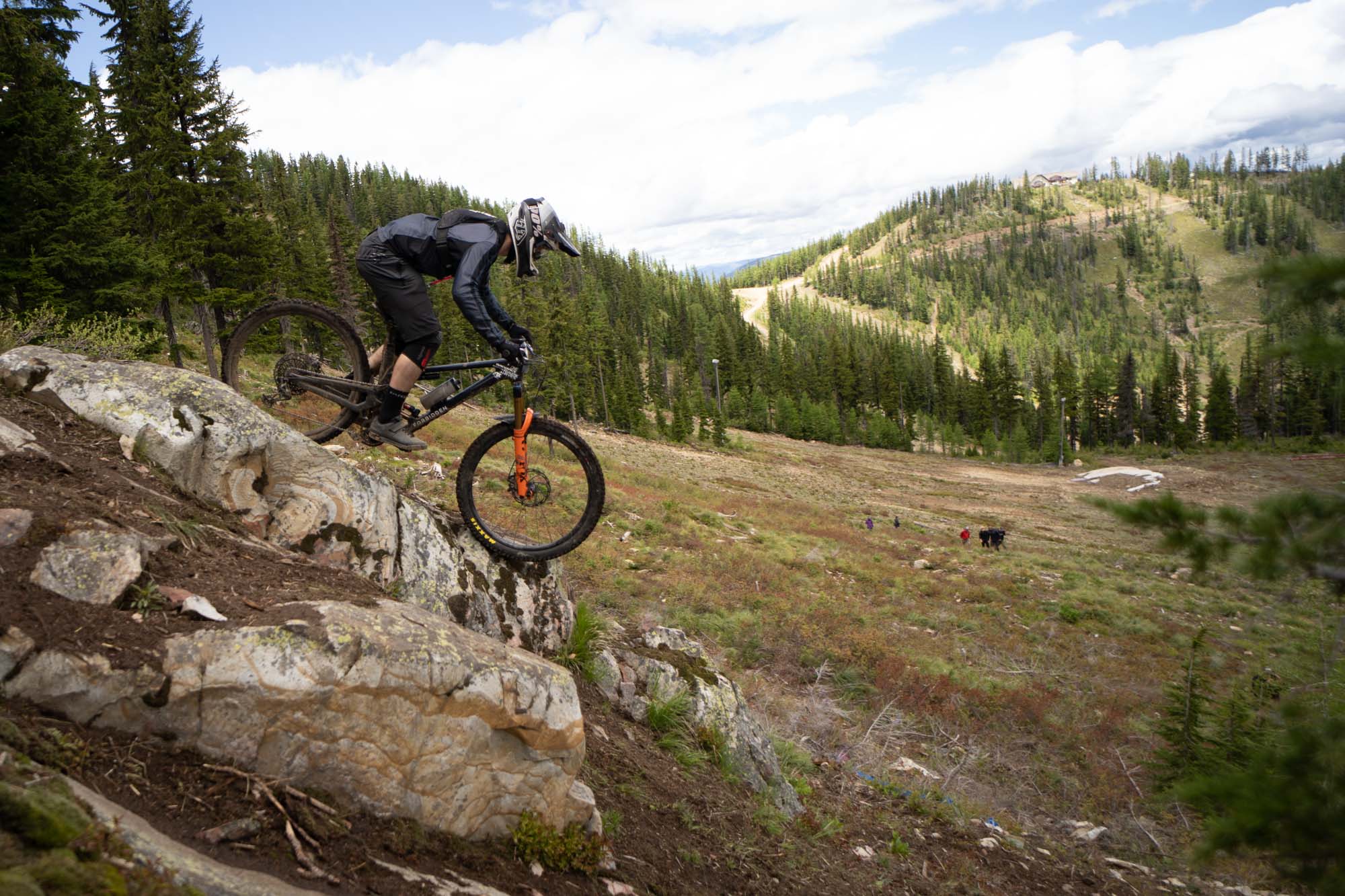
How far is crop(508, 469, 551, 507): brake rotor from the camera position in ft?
22.7

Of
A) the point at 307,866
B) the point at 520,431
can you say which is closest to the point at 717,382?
the point at 520,431

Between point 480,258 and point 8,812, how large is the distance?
4.91 metres

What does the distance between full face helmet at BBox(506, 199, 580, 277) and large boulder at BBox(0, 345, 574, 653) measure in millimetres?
2619

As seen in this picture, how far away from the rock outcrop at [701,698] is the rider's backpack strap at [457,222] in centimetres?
487

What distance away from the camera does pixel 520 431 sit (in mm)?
6648

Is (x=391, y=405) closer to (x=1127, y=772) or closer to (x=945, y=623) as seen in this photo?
(x=1127, y=772)

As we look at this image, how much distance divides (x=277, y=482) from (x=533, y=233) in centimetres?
322

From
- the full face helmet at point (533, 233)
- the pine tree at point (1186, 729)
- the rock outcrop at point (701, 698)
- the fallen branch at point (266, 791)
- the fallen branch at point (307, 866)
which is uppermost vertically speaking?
the full face helmet at point (533, 233)

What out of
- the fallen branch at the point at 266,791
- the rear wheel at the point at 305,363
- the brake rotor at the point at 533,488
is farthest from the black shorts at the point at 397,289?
the fallen branch at the point at 266,791

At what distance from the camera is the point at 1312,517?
8.80 ft

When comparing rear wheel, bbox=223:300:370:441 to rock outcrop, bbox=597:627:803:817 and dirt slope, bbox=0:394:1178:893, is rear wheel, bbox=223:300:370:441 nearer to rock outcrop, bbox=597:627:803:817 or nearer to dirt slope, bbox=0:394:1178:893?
dirt slope, bbox=0:394:1178:893

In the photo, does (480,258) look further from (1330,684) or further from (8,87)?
(8,87)

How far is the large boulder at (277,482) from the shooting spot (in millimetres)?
5383

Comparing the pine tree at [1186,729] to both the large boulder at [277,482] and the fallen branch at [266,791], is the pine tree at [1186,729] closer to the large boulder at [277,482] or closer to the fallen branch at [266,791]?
the large boulder at [277,482]
